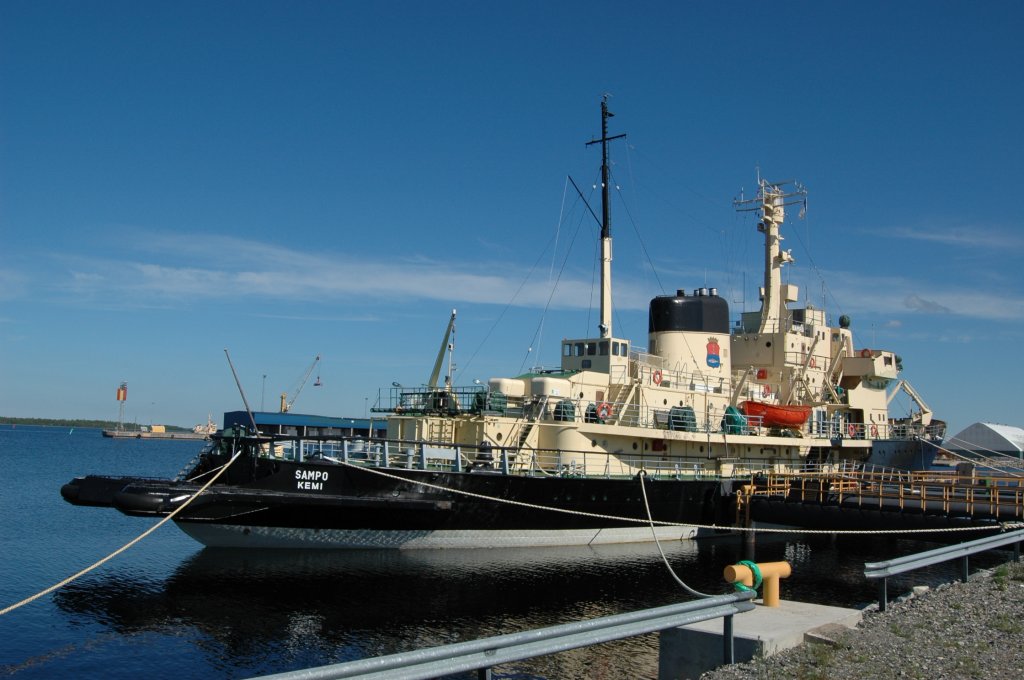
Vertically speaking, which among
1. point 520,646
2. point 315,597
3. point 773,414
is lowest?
point 315,597

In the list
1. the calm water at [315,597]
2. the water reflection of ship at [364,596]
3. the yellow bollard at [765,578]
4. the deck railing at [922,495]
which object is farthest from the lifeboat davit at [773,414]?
the yellow bollard at [765,578]

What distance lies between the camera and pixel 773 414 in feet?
104

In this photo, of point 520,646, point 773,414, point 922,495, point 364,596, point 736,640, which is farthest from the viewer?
point 773,414

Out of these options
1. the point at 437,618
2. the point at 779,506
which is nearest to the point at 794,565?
the point at 779,506

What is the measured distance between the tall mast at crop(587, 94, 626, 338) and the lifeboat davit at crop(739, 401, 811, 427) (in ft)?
22.1

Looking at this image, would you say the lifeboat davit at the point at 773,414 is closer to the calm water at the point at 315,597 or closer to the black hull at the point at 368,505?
the calm water at the point at 315,597

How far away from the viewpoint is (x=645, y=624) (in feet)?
26.5

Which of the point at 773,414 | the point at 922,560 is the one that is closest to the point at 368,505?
the point at 922,560

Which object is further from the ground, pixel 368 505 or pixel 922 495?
pixel 922 495

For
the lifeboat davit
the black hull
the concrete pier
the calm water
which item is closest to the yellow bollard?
the concrete pier

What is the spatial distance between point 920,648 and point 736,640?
2.23 meters

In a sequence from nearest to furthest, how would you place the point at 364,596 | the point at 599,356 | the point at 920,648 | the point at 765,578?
1. the point at 920,648
2. the point at 765,578
3. the point at 364,596
4. the point at 599,356

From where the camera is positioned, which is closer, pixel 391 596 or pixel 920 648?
pixel 920 648

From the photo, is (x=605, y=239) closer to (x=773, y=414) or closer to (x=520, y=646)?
(x=773, y=414)
